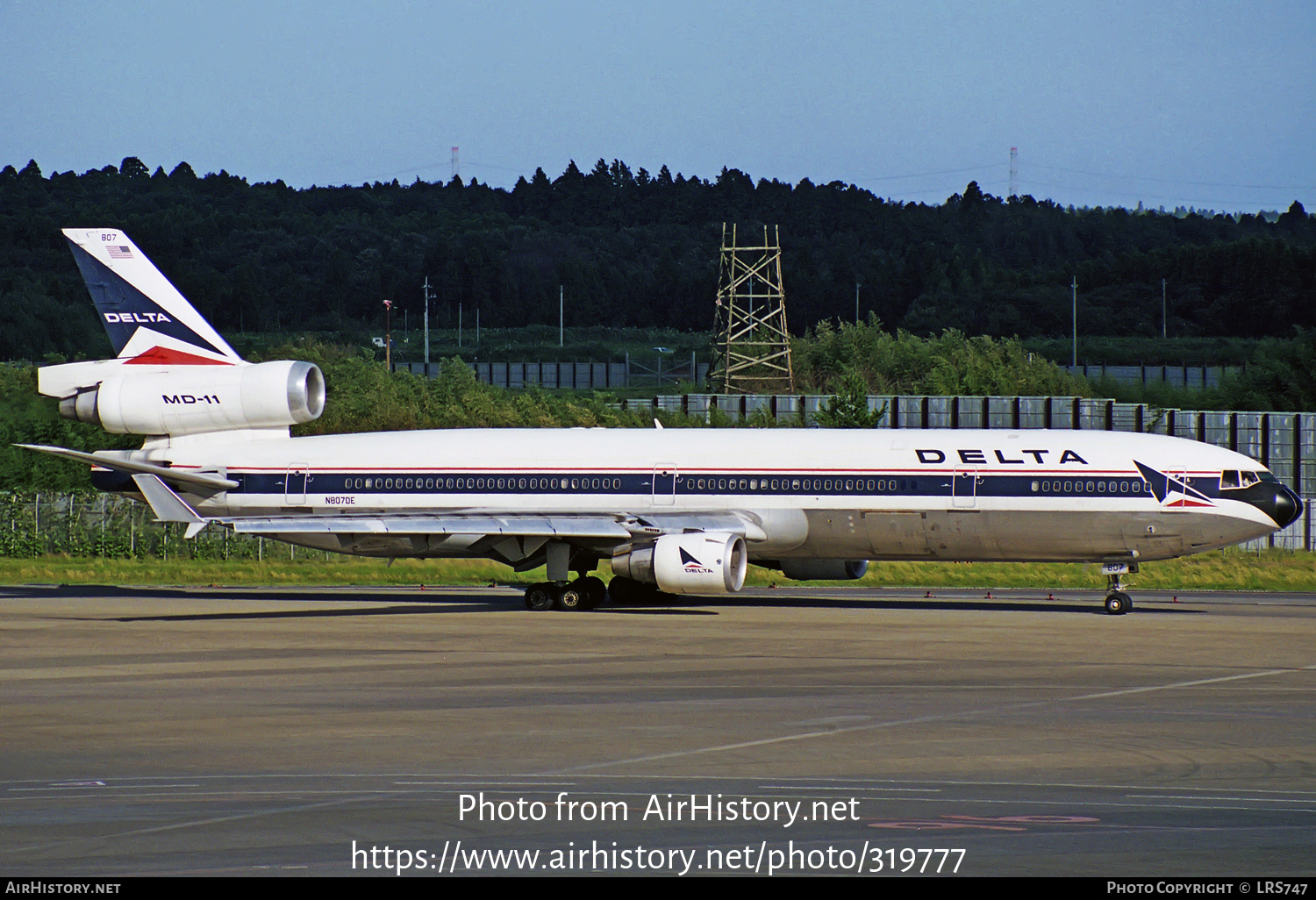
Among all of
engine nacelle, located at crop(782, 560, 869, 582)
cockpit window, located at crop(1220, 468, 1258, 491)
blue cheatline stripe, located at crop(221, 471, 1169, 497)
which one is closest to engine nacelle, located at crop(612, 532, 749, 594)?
blue cheatline stripe, located at crop(221, 471, 1169, 497)

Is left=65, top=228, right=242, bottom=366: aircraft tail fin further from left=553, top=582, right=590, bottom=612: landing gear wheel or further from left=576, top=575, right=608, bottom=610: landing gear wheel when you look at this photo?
left=576, top=575, right=608, bottom=610: landing gear wheel

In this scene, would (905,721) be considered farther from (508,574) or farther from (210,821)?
(508,574)

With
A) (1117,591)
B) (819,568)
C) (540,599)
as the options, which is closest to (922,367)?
(819,568)

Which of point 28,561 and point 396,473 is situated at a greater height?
point 396,473

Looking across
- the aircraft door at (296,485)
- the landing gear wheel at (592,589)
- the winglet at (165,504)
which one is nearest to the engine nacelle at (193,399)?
the aircraft door at (296,485)

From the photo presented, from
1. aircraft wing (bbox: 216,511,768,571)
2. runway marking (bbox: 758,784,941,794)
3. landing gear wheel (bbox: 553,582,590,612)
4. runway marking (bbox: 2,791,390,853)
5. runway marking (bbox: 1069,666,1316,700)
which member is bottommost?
landing gear wheel (bbox: 553,582,590,612)

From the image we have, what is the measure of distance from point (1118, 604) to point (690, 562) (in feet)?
32.8

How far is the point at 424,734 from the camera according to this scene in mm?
18422

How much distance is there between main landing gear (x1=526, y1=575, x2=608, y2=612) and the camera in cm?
3822

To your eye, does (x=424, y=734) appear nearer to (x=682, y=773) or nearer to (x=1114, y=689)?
(x=682, y=773)

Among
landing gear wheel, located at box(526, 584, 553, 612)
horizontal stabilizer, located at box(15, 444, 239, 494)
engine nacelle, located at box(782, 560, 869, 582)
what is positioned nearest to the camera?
landing gear wheel, located at box(526, 584, 553, 612)

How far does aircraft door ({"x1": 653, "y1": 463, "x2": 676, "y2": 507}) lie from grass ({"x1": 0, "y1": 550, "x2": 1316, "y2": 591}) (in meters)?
8.58
